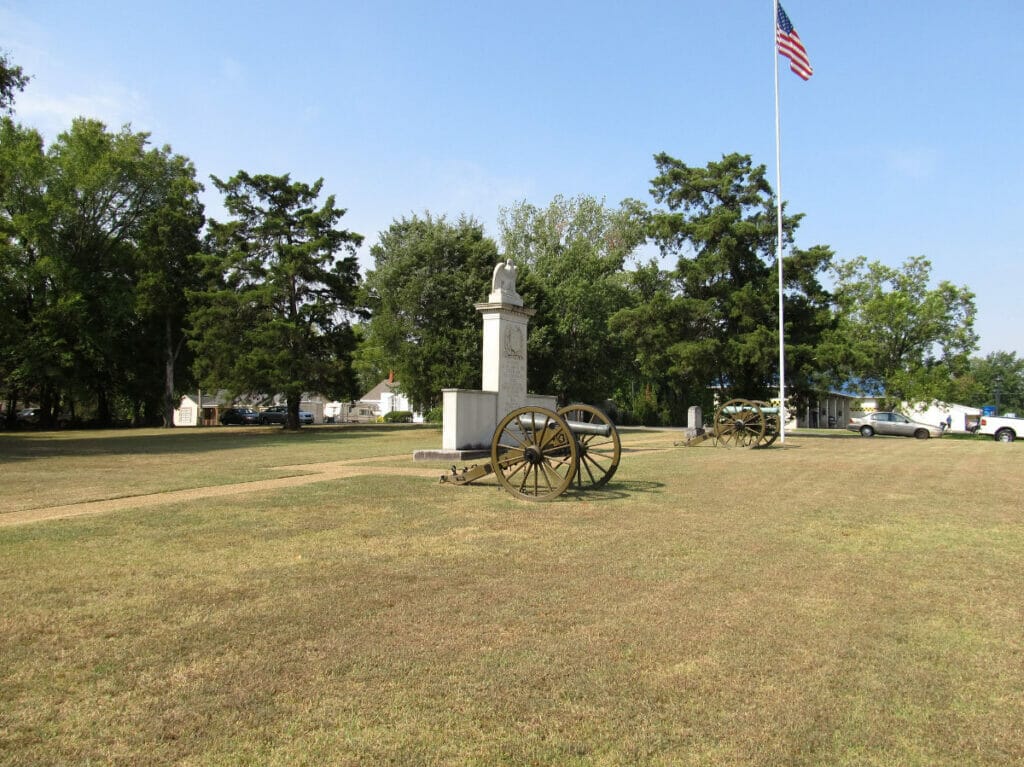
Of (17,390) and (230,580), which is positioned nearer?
(230,580)

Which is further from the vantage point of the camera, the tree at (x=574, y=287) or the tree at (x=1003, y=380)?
the tree at (x=1003, y=380)

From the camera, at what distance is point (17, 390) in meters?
46.6

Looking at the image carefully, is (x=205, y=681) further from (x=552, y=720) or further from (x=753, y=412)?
(x=753, y=412)

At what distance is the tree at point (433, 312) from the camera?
110ft

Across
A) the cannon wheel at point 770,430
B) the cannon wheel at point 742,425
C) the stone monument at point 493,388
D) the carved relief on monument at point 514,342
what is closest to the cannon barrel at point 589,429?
the stone monument at point 493,388

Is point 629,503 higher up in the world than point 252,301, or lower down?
lower down

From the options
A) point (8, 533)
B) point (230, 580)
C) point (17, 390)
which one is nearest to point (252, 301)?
point (17, 390)

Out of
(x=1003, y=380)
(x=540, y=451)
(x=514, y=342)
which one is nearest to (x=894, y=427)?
(x=514, y=342)

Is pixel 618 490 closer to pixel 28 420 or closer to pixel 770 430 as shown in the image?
pixel 770 430

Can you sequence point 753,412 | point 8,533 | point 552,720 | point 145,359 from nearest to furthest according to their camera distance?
point 552,720, point 8,533, point 753,412, point 145,359

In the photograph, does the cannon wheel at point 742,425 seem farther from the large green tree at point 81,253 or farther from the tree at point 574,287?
the large green tree at point 81,253

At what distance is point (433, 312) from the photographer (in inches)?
1384

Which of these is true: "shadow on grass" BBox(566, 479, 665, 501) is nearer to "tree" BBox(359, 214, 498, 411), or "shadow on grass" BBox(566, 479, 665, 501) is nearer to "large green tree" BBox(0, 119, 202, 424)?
"tree" BBox(359, 214, 498, 411)

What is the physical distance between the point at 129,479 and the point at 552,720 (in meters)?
11.5
